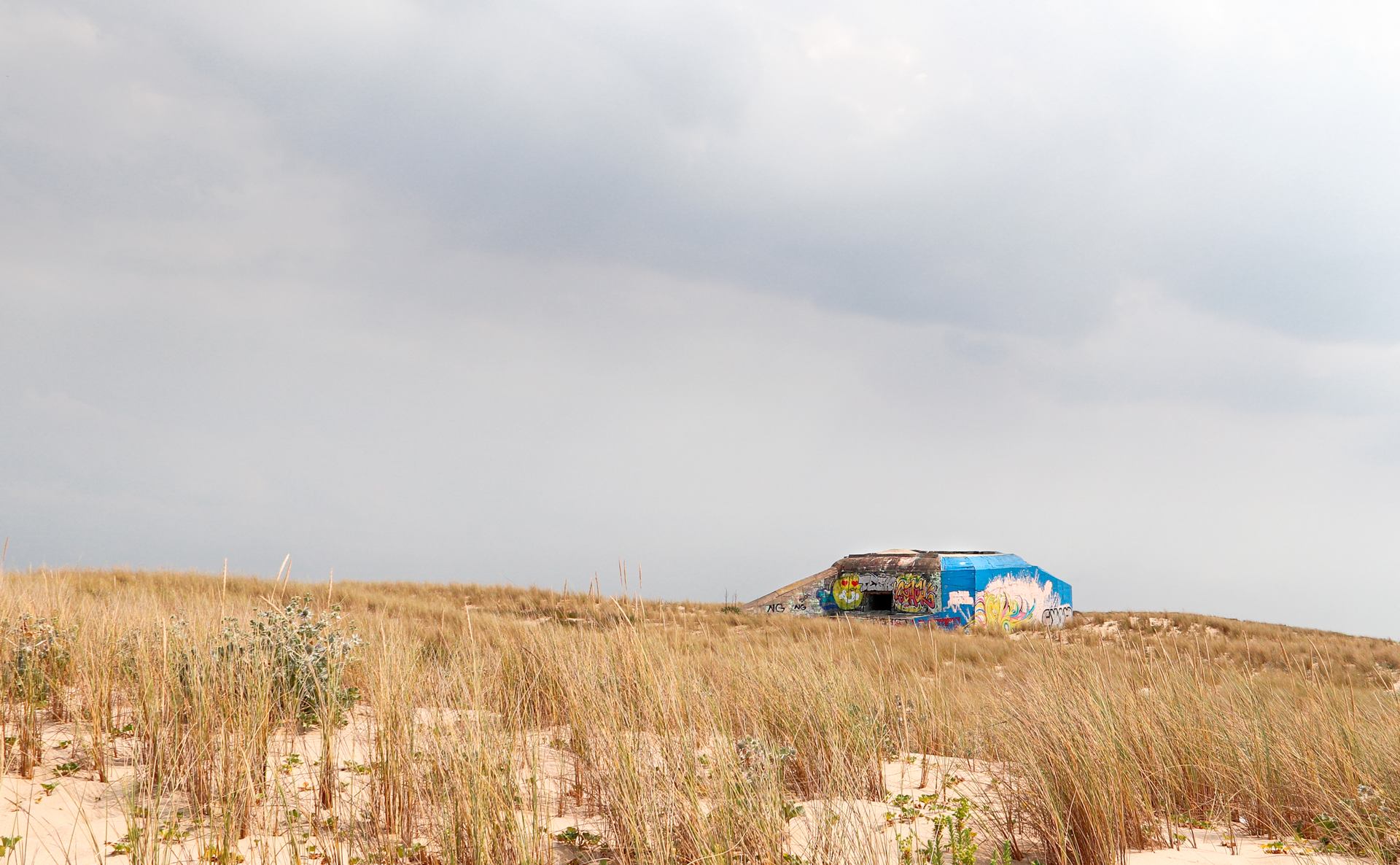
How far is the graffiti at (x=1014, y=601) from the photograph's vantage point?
25078mm

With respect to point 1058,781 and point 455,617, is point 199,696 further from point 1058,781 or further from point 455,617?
point 455,617

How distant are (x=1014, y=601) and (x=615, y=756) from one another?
24921 mm

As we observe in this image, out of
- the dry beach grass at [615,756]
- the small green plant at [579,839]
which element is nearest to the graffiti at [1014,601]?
the dry beach grass at [615,756]

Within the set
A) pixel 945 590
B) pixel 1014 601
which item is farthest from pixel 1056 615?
pixel 945 590

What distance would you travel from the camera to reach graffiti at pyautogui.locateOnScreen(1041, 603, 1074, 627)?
89.6 feet

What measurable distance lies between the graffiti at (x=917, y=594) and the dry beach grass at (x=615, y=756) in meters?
17.9

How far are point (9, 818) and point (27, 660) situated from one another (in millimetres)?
1737

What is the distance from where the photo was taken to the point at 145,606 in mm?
7855

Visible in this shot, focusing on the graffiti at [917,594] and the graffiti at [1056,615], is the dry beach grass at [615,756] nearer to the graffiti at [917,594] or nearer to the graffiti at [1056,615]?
the graffiti at [917,594]

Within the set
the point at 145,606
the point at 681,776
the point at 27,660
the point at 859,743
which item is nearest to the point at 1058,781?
the point at 859,743

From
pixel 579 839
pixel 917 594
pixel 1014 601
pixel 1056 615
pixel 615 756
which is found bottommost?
pixel 1056 615

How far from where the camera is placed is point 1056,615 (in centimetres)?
2830

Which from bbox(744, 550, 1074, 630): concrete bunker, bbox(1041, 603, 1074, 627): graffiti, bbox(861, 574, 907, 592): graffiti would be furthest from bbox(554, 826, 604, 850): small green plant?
bbox(1041, 603, 1074, 627): graffiti

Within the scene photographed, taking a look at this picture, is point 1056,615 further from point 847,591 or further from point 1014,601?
point 847,591
